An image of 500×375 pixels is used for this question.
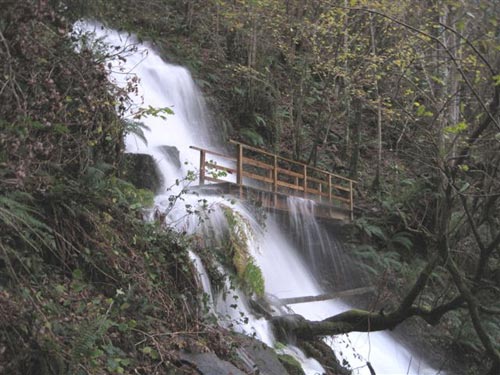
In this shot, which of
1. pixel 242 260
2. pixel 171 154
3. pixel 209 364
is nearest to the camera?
pixel 209 364

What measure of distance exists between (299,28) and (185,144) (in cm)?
503

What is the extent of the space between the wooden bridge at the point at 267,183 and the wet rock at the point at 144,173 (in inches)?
35.0

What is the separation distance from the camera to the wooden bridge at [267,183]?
1188 cm

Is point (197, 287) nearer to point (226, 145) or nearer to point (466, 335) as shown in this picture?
point (466, 335)

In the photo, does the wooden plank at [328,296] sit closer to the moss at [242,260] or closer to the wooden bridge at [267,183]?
the moss at [242,260]

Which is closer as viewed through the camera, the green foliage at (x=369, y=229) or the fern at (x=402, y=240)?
the green foliage at (x=369, y=229)

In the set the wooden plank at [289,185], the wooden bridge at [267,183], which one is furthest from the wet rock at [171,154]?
the wooden plank at [289,185]

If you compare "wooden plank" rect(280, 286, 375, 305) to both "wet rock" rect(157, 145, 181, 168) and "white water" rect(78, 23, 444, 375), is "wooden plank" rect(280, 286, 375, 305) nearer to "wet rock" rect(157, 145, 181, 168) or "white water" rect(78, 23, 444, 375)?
"white water" rect(78, 23, 444, 375)

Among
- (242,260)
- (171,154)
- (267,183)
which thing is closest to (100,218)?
(242,260)

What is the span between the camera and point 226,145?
17453 millimetres

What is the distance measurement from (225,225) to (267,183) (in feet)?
20.6

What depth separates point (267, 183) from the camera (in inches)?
601

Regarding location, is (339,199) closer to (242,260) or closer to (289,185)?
(289,185)

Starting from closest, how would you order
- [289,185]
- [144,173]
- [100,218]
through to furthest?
[100,218], [144,173], [289,185]
